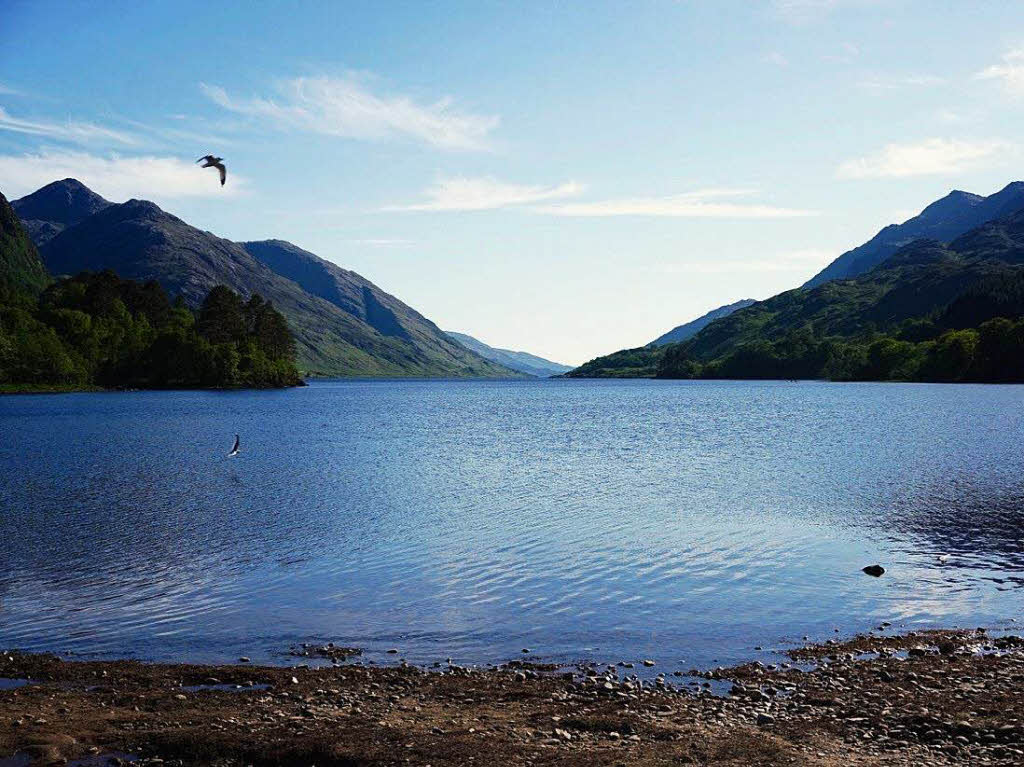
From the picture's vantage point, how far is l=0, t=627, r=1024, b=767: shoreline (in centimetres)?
1550

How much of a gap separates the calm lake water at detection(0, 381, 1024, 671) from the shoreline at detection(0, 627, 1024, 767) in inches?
87.0

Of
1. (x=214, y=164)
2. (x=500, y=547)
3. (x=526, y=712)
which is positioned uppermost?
(x=214, y=164)

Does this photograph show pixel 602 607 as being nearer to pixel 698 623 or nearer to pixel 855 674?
pixel 698 623

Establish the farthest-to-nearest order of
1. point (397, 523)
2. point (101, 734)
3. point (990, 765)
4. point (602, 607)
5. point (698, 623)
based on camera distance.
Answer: point (397, 523)
point (602, 607)
point (698, 623)
point (101, 734)
point (990, 765)

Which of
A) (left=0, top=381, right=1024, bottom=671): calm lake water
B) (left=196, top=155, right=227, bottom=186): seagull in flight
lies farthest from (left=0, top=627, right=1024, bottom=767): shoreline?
(left=196, top=155, right=227, bottom=186): seagull in flight

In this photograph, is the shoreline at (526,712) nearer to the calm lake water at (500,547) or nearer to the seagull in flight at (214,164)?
the calm lake water at (500,547)

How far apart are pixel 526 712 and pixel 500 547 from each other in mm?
19835

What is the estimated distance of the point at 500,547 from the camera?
3759 cm

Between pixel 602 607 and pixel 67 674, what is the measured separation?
53.0ft

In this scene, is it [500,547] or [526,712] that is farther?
[500,547]

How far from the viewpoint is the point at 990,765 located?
49.2ft

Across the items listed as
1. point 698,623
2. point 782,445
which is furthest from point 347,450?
point 698,623

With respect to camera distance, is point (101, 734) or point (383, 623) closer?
point (101, 734)

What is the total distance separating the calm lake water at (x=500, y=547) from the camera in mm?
25219
